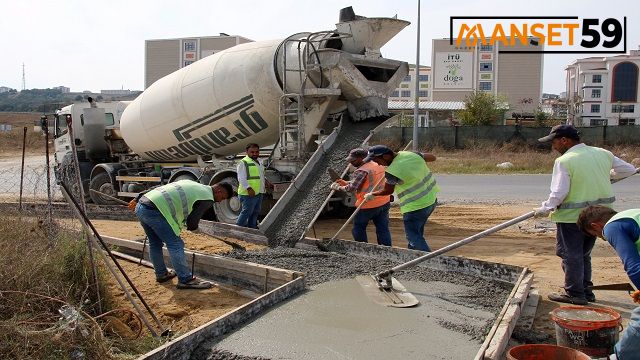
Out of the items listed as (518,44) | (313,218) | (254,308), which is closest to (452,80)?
(518,44)

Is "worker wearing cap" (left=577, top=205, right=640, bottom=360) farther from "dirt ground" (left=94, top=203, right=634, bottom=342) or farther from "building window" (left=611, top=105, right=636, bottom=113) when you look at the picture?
"building window" (left=611, top=105, right=636, bottom=113)

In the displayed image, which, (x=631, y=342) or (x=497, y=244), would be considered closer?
(x=631, y=342)

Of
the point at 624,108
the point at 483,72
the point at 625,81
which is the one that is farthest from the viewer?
the point at 483,72

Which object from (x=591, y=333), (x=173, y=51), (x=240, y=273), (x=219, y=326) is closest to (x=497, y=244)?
(x=240, y=273)

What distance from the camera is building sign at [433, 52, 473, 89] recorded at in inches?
2185

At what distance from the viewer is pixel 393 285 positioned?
17.8ft

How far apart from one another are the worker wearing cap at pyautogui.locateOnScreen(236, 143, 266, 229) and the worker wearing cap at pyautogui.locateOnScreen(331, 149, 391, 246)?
1.75 metres

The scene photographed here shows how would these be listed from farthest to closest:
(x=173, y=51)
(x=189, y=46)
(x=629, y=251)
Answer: (x=173, y=51) < (x=189, y=46) < (x=629, y=251)

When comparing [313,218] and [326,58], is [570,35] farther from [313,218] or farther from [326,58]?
[313,218]

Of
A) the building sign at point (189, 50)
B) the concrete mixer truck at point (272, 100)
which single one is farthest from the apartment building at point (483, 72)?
the concrete mixer truck at point (272, 100)

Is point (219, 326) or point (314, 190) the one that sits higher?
point (314, 190)

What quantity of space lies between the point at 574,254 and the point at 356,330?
2.13 m

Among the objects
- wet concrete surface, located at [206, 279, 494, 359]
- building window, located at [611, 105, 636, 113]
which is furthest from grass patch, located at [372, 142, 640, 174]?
Answer: building window, located at [611, 105, 636, 113]

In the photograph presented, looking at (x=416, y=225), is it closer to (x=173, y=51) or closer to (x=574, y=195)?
(x=574, y=195)
